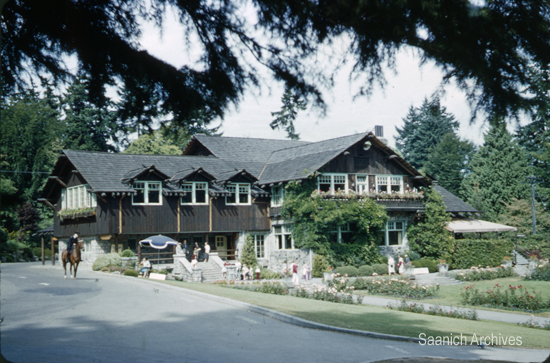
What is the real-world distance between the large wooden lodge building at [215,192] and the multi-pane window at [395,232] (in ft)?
0.23

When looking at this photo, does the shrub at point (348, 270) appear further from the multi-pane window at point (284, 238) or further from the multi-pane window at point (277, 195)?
the multi-pane window at point (277, 195)

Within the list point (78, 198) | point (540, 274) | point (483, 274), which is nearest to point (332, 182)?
point (483, 274)

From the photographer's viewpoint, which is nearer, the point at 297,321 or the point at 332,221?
the point at 297,321

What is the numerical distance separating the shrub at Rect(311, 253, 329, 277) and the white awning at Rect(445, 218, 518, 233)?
35.5 ft

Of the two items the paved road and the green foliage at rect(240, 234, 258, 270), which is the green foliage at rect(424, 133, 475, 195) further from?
the paved road

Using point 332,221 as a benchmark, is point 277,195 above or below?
above

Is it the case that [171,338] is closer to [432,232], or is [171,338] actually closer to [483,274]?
[483,274]

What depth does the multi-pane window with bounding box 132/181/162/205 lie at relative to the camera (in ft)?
114

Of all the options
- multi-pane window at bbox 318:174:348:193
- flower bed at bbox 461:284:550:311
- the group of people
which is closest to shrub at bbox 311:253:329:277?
the group of people

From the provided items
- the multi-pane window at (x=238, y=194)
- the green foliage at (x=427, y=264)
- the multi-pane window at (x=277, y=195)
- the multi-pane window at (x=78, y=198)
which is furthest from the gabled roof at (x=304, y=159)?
the multi-pane window at (x=78, y=198)

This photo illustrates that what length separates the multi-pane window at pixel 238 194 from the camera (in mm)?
38062

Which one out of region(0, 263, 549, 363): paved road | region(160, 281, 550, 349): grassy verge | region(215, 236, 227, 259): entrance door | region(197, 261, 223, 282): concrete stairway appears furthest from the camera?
region(215, 236, 227, 259): entrance door

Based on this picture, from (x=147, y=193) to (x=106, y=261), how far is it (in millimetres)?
5264

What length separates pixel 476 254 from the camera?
124 feet
